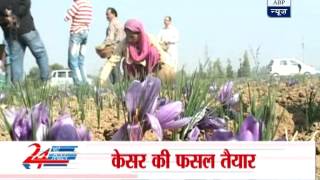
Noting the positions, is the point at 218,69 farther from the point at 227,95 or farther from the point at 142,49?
the point at 142,49

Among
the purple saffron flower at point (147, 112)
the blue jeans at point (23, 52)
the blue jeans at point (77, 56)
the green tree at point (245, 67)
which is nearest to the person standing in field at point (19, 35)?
the blue jeans at point (23, 52)

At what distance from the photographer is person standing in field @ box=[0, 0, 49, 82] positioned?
3568 mm

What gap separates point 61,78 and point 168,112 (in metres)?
0.57

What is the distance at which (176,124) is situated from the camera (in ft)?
11.8

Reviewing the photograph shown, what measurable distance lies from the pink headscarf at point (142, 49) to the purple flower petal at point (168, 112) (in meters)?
0.20

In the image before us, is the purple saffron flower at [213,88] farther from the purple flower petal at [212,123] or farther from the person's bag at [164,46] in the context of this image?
the person's bag at [164,46]

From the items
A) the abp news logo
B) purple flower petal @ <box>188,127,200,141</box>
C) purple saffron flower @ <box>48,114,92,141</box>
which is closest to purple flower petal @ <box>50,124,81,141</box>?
purple saffron flower @ <box>48,114,92,141</box>

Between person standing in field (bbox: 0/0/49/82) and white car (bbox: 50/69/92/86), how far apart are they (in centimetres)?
4

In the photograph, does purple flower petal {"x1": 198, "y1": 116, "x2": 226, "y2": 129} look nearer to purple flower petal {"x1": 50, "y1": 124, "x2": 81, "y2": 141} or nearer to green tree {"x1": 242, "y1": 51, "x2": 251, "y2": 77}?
green tree {"x1": 242, "y1": 51, "x2": 251, "y2": 77}

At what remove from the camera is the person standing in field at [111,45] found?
3.55 metres

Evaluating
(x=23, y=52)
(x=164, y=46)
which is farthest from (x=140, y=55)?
(x=23, y=52)

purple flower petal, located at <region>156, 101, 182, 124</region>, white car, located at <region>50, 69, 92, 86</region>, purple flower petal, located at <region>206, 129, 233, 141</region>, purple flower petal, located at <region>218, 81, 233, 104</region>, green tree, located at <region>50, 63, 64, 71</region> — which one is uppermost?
green tree, located at <region>50, 63, 64, 71</region>

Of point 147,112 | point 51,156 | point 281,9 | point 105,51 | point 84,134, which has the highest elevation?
point 281,9

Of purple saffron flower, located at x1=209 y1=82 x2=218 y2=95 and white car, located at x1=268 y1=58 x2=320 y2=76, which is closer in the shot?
white car, located at x1=268 y1=58 x2=320 y2=76
